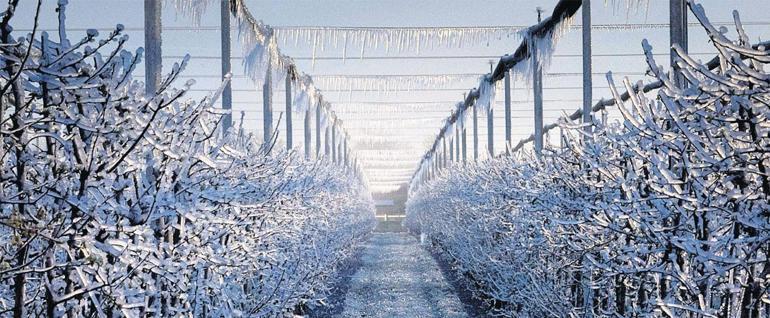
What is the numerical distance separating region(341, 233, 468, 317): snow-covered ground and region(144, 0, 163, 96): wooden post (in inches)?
290

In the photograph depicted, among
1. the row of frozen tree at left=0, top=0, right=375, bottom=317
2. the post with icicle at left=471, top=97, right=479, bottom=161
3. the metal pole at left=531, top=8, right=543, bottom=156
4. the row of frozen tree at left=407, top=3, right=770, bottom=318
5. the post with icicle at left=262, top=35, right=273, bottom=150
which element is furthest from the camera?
the post with icicle at left=471, top=97, right=479, bottom=161

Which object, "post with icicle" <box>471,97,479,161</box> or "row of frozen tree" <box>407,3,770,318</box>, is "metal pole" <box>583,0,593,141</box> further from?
"post with icicle" <box>471,97,479,161</box>

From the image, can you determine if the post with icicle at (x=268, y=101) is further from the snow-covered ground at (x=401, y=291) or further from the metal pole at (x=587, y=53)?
the metal pole at (x=587, y=53)

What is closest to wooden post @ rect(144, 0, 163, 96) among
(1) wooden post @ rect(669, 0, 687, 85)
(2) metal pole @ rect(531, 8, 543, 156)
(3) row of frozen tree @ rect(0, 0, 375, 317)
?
(3) row of frozen tree @ rect(0, 0, 375, 317)

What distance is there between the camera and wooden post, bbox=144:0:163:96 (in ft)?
25.7

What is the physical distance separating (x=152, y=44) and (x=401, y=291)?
10.9 metres

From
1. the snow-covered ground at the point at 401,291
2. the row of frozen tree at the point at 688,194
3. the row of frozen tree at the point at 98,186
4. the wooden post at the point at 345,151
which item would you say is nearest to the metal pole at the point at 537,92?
the snow-covered ground at the point at 401,291

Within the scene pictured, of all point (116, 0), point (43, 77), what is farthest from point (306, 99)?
point (43, 77)

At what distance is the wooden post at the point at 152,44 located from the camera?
7836 millimetres

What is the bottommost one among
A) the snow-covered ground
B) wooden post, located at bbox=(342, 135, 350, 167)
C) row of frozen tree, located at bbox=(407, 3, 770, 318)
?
the snow-covered ground

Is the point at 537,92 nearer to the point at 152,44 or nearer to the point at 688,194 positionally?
the point at 152,44

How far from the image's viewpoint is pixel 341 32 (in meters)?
18.2

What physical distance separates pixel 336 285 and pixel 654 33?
29.3 feet

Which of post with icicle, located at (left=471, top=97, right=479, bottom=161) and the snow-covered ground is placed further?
post with icicle, located at (left=471, top=97, right=479, bottom=161)
